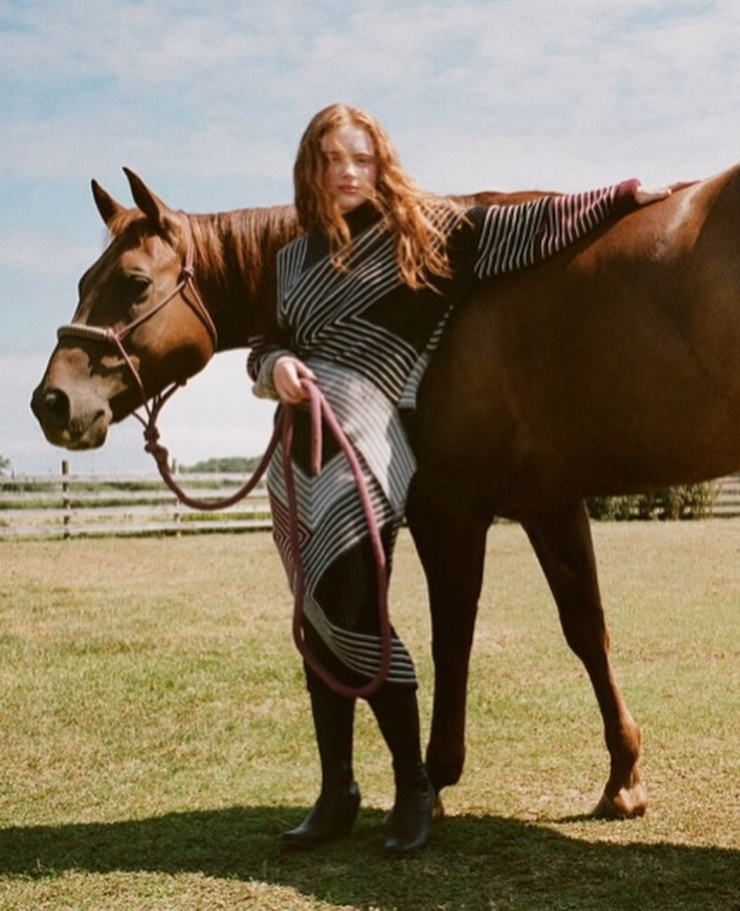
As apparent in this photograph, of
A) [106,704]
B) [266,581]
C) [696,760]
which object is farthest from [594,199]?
[266,581]

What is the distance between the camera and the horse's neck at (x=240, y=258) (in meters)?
3.64

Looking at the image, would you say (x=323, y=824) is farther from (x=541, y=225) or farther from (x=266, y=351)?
(x=541, y=225)

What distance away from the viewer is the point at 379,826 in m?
3.58

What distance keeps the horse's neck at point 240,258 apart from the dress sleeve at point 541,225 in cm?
72

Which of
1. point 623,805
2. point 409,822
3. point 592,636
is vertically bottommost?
point 623,805

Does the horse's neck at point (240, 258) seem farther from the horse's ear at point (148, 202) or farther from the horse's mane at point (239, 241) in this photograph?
the horse's ear at point (148, 202)

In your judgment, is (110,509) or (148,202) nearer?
(148,202)

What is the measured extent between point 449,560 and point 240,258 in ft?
4.14

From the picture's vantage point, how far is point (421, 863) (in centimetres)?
320

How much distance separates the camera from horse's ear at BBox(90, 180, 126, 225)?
148 inches

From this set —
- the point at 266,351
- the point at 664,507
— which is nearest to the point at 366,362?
the point at 266,351

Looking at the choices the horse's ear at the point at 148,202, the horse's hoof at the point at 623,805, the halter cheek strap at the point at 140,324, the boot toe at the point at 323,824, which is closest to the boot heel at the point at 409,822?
the boot toe at the point at 323,824

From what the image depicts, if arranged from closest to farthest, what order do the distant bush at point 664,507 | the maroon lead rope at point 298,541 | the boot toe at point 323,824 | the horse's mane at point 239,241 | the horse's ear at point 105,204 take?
the maroon lead rope at point 298,541 < the boot toe at point 323,824 < the horse's mane at point 239,241 < the horse's ear at point 105,204 < the distant bush at point 664,507

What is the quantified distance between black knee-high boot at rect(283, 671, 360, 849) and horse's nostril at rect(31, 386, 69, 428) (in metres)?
1.15
